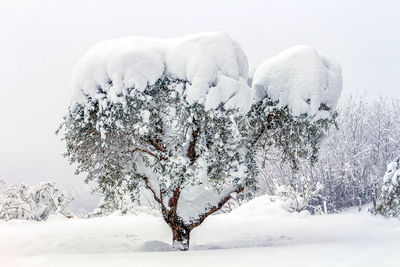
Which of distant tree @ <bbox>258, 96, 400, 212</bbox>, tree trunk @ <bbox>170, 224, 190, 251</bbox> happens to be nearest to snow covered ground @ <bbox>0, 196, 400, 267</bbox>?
tree trunk @ <bbox>170, 224, 190, 251</bbox>

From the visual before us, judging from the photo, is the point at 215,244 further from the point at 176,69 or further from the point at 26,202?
the point at 26,202

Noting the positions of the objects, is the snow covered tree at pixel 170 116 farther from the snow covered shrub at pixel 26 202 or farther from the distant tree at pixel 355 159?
the distant tree at pixel 355 159

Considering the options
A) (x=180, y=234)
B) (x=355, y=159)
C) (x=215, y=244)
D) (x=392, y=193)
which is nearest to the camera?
(x=180, y=234)

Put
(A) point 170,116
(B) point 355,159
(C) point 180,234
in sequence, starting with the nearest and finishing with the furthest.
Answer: (A) point 170,116
(C) point 180,234
(B) point 355,159

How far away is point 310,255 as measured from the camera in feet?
16.4

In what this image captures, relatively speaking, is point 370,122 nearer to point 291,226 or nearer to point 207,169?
point 291,226

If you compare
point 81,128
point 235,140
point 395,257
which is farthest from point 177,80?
point 395,257

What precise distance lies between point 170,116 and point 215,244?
12.1 ft

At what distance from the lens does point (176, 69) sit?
23.3 feet

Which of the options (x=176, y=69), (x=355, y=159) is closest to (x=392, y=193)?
(x=176, y=69)

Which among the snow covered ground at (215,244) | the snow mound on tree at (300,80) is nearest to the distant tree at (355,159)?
the snow covered ground at (215,244)

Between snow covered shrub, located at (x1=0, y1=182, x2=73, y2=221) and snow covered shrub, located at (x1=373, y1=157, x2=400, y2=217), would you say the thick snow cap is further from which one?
snow covered shrub, located at (x1=0, y1=182, x2=73, y2=221)

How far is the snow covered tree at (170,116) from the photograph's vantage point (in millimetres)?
6879

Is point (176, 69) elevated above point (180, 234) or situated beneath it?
elevated above
